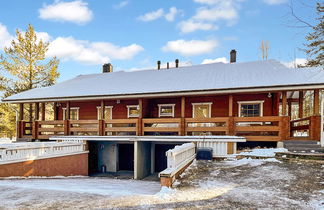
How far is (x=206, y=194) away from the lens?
577cm

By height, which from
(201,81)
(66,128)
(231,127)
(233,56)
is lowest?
(66,128)

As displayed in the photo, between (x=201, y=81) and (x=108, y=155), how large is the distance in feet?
25.5

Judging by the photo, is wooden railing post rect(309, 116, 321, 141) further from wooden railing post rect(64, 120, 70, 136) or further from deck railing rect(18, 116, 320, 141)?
wooden railing post rect(64, 120, 70, 136)

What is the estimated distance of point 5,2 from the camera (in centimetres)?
1493

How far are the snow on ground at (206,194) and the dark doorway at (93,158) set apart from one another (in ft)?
25.0

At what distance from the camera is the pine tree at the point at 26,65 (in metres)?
24.4

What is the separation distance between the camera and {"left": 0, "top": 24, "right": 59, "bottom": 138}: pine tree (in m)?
24.4

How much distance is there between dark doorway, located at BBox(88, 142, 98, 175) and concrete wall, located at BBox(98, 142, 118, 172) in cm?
21

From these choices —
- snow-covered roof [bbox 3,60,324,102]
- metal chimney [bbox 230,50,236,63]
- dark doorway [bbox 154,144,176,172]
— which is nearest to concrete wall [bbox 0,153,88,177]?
snow-covered roof [bbox 3,60,324,102]

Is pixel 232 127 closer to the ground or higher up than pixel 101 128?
higher up

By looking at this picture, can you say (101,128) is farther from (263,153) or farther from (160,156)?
(263,153)

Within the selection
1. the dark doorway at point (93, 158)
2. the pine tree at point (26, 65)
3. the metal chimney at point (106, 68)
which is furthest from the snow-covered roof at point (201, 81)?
the pine tree at point (26, 65)

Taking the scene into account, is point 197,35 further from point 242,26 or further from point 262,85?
point 262,85

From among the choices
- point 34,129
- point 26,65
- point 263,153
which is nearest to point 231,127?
point 263,153
